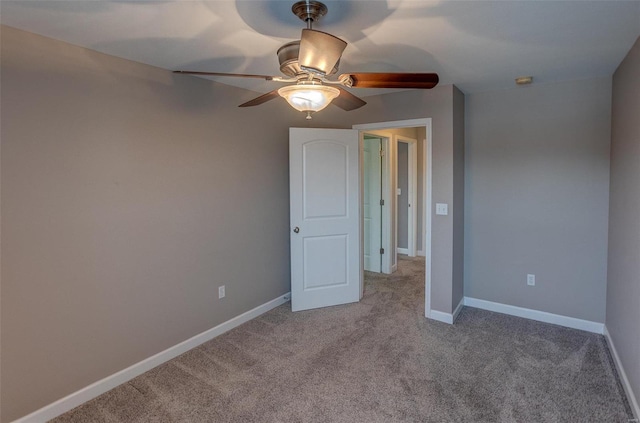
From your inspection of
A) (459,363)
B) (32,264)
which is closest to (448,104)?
(459,363)

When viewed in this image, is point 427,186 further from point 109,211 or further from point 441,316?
point 109,211

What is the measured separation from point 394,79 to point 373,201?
130 inches

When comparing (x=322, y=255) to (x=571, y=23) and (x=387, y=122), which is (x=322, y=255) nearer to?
(x=387, y=122)

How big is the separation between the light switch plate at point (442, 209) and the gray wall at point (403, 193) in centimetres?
271

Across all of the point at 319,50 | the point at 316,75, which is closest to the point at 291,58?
the point at 316,75

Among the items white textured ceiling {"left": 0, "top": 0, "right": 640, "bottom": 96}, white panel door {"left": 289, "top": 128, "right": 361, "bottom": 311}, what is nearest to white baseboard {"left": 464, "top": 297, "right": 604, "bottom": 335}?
white panel door {"left": 289, "top": 128, "right": 361, "bottom": 311}

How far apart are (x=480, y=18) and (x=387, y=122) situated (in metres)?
1.74

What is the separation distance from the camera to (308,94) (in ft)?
5.78

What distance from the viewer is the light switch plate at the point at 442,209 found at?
10.8 feet

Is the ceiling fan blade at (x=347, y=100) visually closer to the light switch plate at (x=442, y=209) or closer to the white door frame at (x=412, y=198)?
the light switch plate at (x=442, y=209)

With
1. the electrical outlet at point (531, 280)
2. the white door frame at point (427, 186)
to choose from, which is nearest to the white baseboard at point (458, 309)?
the white door frame at point (427, 186)

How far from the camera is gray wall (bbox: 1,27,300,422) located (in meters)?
1.98

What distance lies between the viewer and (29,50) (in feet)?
6.49

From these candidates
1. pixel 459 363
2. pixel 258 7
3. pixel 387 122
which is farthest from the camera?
pixel 387 122
